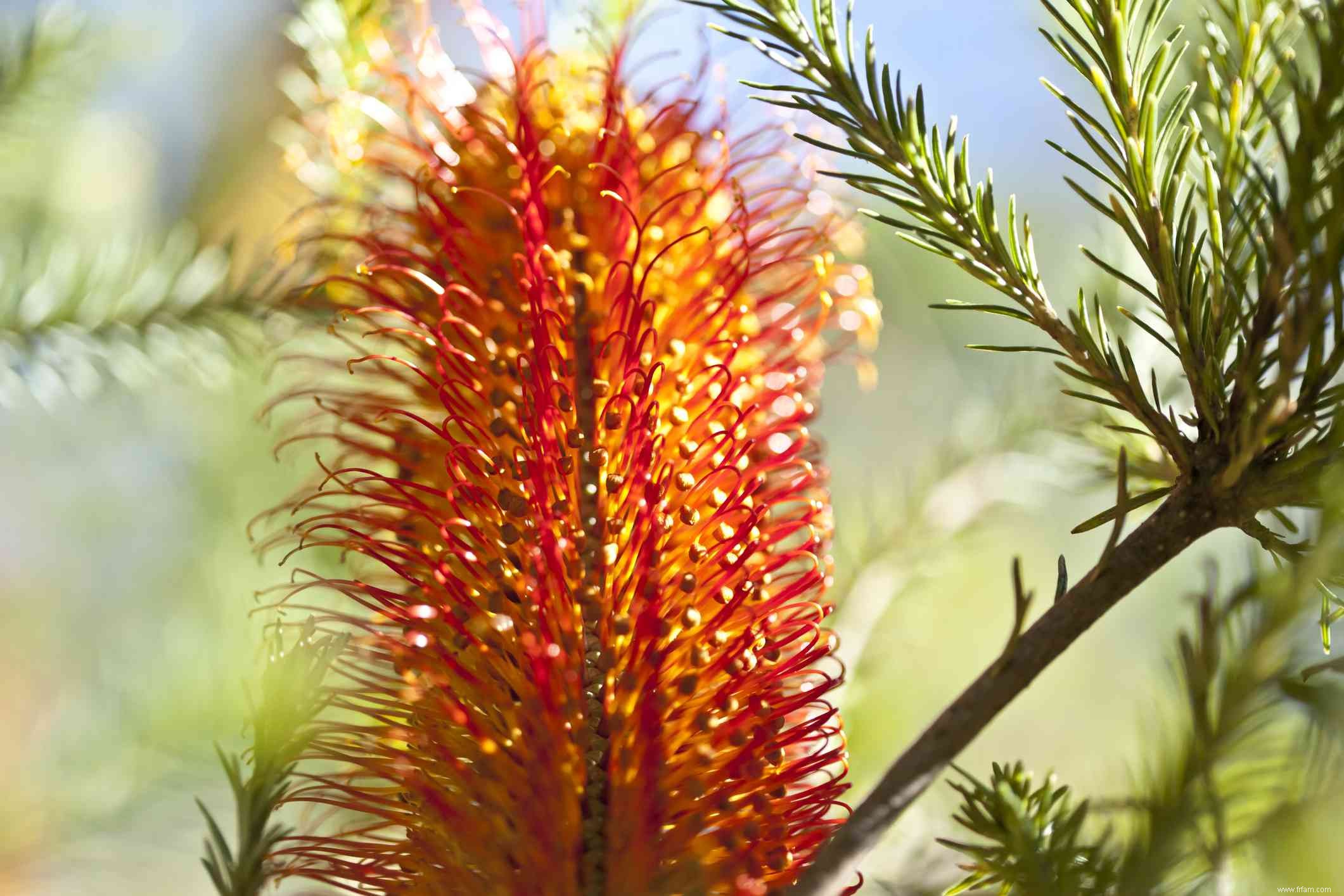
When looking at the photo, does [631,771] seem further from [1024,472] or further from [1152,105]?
[1024,472]

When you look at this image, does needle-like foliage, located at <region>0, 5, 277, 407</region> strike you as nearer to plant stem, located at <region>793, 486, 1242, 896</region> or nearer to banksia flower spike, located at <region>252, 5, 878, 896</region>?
banksia flower spike, located at <region>252, 5, 878, 896</region>

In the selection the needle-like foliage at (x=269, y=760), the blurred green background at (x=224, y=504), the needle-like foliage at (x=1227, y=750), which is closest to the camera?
the needle-like foliage at (x=1227, y=750)

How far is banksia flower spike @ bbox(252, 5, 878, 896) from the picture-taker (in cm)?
29

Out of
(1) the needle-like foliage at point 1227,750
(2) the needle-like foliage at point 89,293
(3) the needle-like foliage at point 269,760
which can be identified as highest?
(2) the needle-like foliage at point 89,293

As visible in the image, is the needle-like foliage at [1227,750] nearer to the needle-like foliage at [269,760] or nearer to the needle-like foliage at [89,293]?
the needle-like foliage at [269,760]

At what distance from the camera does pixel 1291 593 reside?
0.51 feet

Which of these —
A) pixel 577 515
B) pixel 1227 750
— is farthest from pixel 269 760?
pixel 1227 750

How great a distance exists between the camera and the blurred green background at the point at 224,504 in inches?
20.0

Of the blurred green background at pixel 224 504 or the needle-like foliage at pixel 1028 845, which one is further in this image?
the blurred green background at pixel 224 504

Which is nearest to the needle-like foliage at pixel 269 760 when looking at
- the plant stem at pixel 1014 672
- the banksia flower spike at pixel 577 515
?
the banksia flower spike at pixel 577 515

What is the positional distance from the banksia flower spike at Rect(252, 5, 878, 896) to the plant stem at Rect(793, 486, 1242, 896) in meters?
0.08

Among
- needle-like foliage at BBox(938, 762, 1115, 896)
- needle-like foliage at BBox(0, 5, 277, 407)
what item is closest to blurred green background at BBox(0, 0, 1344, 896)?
needle-like foliage at BBox(0, 5, 277, 407)

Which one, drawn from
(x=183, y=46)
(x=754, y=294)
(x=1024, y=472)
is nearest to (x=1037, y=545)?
(x=1024, y=472)

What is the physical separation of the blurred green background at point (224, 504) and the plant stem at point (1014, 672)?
0.17 metres
